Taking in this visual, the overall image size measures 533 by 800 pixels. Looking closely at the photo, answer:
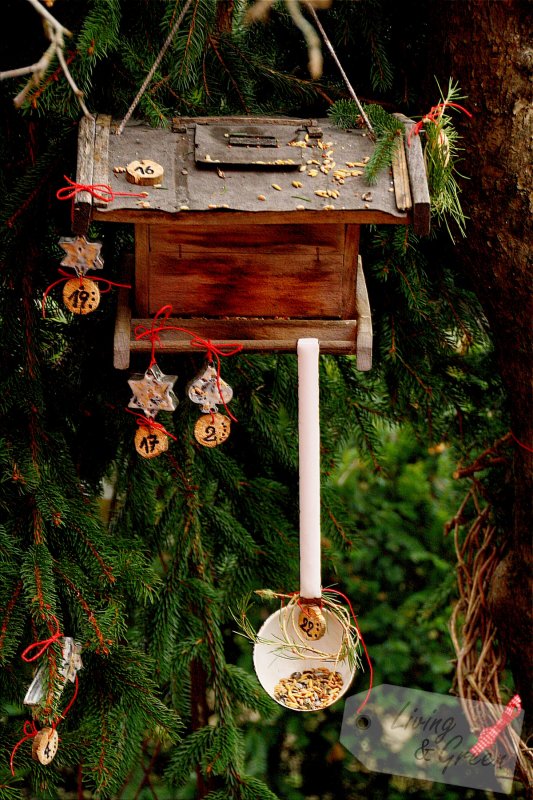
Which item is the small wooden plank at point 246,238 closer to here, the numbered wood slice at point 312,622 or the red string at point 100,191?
the red string at point 100,191

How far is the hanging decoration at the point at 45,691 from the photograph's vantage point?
1.29m

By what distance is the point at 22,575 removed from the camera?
1326 millimetres

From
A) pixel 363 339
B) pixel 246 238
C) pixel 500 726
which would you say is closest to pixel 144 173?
pixel 246 238

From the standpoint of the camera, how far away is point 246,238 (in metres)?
1.28

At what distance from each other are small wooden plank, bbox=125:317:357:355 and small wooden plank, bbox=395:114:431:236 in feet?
0.71

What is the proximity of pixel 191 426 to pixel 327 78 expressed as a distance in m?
0.75

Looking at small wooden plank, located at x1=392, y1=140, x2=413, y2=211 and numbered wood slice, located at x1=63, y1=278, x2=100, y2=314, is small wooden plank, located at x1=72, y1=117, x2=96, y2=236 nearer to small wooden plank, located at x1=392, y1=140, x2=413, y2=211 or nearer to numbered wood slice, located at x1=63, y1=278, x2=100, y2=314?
numbered wood slice, located at x1=63, y1=278, x2=100, y2=314

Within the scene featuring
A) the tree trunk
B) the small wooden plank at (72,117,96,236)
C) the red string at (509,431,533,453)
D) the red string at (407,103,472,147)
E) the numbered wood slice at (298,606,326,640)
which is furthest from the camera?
the red string at (509,431,533,453)

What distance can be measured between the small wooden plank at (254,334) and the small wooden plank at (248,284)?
0.02m

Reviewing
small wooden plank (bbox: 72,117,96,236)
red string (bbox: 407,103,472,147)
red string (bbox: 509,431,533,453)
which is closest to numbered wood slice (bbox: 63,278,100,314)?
small wooden plank (bbox: 72,117,96,236)

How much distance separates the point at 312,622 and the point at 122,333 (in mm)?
558

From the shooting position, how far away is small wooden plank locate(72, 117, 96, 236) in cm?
111

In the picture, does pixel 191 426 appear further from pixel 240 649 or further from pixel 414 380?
pixel 240 649

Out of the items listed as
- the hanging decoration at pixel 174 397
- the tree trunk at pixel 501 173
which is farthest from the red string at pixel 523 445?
the hanging decoration at pixel 174 397
